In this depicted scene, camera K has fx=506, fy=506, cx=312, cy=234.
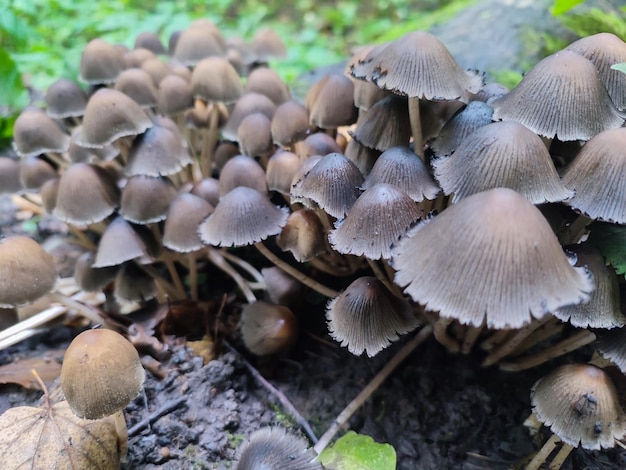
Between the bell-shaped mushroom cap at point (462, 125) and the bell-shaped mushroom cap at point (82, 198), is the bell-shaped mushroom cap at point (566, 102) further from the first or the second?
the bell-shaped mushroom cap at point (82, 198)

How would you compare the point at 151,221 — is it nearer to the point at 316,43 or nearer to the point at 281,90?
the point at 281,90

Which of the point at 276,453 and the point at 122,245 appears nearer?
the point at 276,453

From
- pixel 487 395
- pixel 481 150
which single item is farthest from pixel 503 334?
pixel 481 150

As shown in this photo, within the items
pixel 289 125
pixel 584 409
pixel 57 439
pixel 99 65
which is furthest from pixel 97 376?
pixel 99 65

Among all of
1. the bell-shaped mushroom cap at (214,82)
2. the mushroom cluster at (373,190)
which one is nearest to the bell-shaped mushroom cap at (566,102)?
the mushroom cluster at (373,190)

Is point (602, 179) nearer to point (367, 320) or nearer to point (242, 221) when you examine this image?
point (367, 320)
